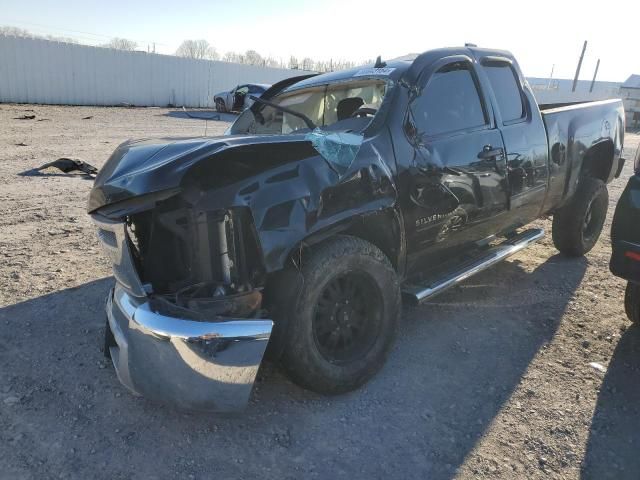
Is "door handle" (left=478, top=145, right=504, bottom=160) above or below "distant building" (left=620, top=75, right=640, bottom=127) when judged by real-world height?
below

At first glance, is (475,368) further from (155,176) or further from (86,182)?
(86,182)

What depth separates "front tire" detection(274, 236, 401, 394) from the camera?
108 inches

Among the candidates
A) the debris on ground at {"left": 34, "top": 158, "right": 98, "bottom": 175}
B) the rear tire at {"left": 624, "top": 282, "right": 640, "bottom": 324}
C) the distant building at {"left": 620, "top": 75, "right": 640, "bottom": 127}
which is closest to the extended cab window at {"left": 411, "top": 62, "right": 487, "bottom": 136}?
the rear tire at {"left": 624, "top": 282, "right": 640, "bottom": 324}

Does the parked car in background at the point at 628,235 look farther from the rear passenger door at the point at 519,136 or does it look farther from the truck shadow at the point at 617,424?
the rear passenger door at the point at 519,136

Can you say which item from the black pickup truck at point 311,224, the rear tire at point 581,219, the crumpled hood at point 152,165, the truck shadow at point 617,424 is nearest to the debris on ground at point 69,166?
the black pickup truck at point 311,224

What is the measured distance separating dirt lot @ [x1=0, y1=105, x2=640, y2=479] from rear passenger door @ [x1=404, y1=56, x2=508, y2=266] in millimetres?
788

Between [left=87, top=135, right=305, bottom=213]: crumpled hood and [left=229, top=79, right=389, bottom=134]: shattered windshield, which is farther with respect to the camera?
[left=229, top=79, right=389, bottom=134]: shattered windshield

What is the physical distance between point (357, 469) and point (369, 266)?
3.60 feet

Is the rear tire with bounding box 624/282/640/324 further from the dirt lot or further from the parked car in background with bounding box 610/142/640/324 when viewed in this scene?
the parked car in background with bounding box 610/142/640/324

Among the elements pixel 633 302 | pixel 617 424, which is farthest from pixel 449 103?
pixel 617 424

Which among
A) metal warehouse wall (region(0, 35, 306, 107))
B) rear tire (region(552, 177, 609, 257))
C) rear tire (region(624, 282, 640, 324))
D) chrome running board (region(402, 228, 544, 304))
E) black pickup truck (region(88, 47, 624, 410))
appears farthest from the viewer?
metal warehouse wall (region(0, 35, 306, 107))

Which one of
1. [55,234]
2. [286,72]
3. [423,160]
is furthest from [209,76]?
[423,160]

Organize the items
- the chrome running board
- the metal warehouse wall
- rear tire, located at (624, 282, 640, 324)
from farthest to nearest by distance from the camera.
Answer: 1. the metal warehouse wall
2. rear tire, located at (624, 282, 640, 324)
3. the chrome running board

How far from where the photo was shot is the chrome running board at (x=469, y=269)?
11.4 feet
